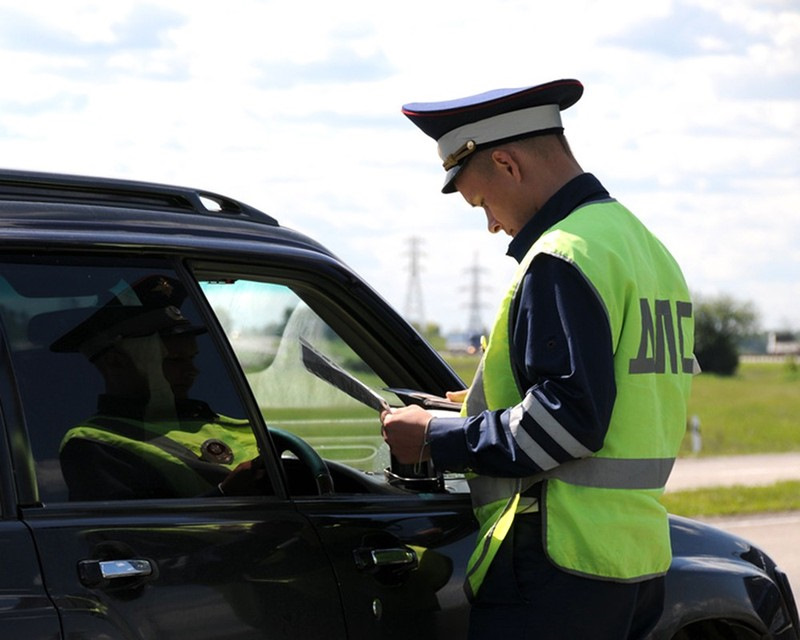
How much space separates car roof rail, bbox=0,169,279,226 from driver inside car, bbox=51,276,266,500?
0.28 m

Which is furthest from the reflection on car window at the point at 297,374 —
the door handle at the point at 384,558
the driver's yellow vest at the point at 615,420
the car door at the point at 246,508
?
the driver's yellow vest at the point at 615,420

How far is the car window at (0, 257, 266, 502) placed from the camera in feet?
8.50

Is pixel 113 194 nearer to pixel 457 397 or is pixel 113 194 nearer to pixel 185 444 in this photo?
pixel 185 444

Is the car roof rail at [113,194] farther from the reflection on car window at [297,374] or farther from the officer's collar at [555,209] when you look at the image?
the officer's collar at [555,209]

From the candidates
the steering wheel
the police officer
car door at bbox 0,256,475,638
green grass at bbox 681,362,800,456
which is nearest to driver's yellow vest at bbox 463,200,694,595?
the police officer

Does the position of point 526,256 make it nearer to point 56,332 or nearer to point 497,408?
point 497,408

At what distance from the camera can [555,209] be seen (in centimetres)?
298

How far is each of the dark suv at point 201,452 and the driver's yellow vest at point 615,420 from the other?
0.28 meters

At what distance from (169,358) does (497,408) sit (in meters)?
0.71

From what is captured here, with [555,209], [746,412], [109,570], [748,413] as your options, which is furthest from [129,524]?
[746,412]

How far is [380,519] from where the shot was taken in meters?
3.09

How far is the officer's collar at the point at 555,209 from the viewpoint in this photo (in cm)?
298

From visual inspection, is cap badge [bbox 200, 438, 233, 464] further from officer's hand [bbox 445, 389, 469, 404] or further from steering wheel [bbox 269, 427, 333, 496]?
officer's hand [bbox 445, 389, 469, 404]

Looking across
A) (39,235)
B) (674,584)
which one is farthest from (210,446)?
(674,584)
